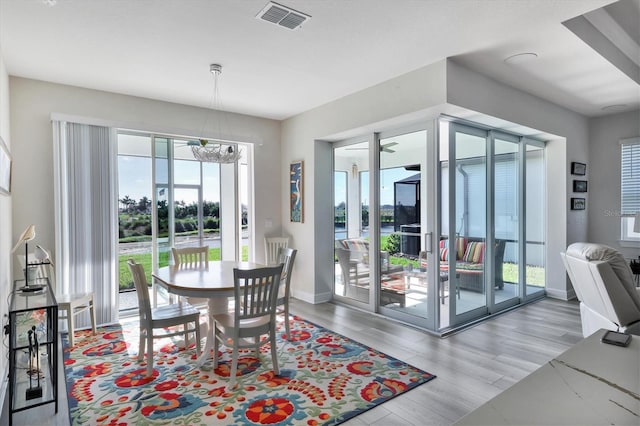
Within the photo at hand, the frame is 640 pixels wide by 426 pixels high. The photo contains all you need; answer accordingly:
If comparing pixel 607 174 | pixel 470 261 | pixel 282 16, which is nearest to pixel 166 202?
pixel 282 16

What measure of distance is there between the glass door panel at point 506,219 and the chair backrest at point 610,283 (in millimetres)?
1760

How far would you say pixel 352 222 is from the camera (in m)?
4.99

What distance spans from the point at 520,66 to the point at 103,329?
5.27m

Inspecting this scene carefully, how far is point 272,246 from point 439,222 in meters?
2.62

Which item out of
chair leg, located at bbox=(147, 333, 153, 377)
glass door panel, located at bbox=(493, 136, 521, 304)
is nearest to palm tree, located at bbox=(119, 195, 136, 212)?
chair leg, located at bbox=(147, 333, 153, 377)

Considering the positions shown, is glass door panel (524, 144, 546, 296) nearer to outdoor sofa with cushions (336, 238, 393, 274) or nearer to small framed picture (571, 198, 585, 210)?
small framed picture (571, 198, 585, 210)

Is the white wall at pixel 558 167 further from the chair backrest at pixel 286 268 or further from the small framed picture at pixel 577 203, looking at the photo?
the chair backrest at pixel 286 268

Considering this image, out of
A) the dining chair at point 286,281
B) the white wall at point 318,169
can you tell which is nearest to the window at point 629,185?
the white wall at point 318,169

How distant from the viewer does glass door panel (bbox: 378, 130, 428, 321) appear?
4102mm

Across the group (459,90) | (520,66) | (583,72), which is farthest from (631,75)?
(459,90)

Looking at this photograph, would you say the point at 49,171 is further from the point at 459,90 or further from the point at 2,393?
the point at 459,90

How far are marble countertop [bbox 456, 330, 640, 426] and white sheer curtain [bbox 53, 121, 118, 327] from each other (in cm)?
452

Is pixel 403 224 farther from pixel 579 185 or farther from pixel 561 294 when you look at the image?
pixel 579 185

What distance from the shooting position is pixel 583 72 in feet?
12.1
